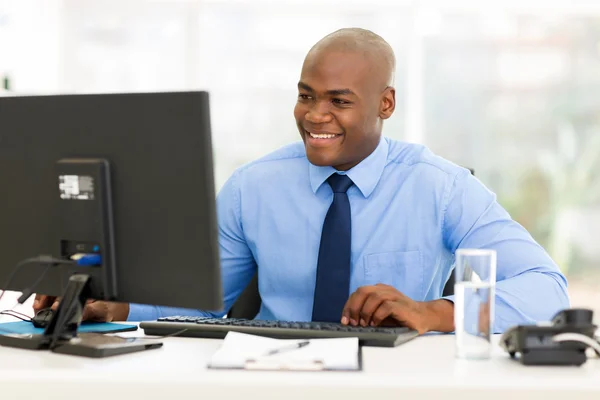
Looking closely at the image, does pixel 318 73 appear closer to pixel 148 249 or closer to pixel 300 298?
pixel 300 298

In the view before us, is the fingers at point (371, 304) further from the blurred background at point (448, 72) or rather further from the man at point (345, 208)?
the blurred background at point (448, 72)

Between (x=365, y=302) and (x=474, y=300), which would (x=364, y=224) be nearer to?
(x=365, y=302)

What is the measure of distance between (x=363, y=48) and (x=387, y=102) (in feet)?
0.56

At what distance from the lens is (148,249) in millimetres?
1485

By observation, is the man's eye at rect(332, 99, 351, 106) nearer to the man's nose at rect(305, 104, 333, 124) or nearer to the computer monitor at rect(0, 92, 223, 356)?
the man's nose at rect(305, 104, 333, 124)

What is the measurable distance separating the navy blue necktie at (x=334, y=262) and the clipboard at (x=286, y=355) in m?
0.53

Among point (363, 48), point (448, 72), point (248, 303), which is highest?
point (448, 72)

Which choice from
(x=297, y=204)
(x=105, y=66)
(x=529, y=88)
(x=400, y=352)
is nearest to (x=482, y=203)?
(x=297, y=204)

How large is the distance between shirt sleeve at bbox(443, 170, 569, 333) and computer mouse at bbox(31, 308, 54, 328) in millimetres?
830

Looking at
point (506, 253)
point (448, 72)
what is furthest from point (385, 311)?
point (448, 72)

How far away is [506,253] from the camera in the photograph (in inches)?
78.2

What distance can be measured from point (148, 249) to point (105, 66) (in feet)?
15.3

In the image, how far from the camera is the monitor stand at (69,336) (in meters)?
1.50

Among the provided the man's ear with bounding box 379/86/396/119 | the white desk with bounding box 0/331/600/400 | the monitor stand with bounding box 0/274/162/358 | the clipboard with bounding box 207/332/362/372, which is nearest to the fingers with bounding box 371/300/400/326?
the clipboard with bounding box 207/332/362/372
